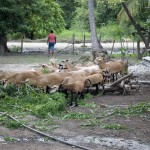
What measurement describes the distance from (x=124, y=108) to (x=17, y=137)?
160 inches

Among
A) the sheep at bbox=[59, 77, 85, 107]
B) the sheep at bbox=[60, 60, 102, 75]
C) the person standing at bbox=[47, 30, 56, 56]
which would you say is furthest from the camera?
the person standing at bbox=[47, 30, 56, 56]

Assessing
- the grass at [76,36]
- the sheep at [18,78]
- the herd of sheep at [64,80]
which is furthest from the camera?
the grass at [76,36]

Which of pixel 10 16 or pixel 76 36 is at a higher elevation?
pixel 10 16

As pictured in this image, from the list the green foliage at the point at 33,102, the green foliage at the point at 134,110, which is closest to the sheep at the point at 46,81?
the green foliage at the point at 33,102

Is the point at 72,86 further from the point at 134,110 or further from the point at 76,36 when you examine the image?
the point at 76,36

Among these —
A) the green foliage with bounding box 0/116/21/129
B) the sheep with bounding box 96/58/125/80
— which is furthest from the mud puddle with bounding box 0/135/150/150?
the sheep with bounding box 96/58/125/80

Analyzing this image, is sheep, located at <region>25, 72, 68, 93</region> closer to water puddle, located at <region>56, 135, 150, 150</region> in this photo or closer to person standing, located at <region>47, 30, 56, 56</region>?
water puddle, located at <region>56, 135, 150, 150</region>

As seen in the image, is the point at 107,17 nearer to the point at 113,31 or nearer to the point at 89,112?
the point at 113,31

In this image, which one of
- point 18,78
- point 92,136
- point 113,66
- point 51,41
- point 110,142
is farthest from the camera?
point 51,41

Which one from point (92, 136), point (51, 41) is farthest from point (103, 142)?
point (51, 41)

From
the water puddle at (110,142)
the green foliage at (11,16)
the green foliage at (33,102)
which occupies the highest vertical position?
the green foliage at (11,16)

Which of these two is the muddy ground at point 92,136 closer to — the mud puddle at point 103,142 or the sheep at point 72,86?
the mud puddle at point 103,142

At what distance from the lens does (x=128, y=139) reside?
9891 mm

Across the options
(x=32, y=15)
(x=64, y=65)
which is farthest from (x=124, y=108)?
(x=32, y=15)
